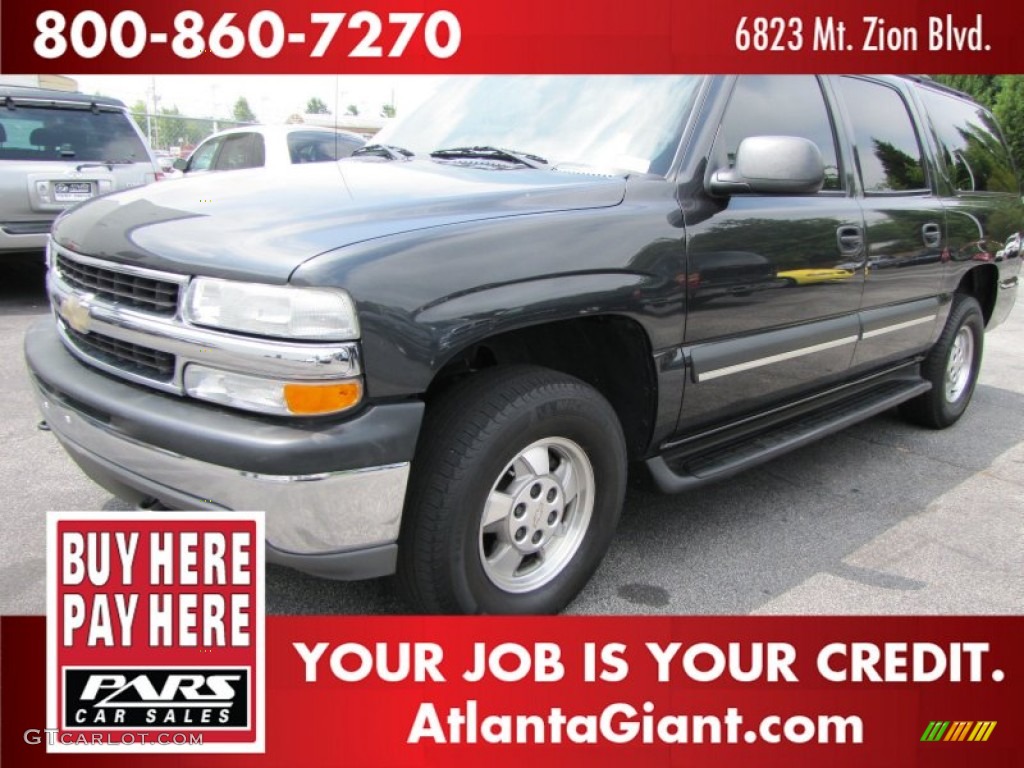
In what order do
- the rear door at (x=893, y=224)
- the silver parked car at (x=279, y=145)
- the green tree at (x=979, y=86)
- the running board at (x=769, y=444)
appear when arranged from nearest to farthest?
the running board at (x=769, y=444), the rear door at (x=893, y=224), the silver parked car at (x=279, y=145), the green tree at (x=979, y=86)

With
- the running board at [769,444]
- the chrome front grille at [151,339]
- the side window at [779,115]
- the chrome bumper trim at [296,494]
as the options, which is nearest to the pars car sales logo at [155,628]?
the chrome bumper trim at [296,494]

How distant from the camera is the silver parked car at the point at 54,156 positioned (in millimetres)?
6738

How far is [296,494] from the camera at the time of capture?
1924 mm

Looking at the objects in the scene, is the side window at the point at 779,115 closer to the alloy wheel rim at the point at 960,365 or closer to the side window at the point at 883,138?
the side window at the point at 883,138

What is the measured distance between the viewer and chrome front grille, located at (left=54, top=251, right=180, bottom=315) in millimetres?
2096

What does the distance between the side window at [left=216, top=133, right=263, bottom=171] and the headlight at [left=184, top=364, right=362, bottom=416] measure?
693cm

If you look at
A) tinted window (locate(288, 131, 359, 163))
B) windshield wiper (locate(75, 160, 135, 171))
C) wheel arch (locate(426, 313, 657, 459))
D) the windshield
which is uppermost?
tinted window (locate(288, 131, 359, 163))

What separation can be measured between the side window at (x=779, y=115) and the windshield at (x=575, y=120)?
19 centimetres

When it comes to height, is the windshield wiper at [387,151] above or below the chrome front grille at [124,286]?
above

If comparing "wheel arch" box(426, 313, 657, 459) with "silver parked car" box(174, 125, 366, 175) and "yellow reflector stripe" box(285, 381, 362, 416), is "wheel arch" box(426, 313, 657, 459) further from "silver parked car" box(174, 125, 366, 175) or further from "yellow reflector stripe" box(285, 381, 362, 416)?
"silver parked car" box(174, 125, 366, 175)

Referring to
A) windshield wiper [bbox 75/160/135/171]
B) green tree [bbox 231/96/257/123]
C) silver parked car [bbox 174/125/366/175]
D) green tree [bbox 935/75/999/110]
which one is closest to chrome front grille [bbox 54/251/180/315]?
windshield wiper [bbox 75/160/135/171]

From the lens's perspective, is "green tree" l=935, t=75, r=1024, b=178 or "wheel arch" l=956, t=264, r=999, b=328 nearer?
"wheel arch" l=956, t=264, r=999, b=328

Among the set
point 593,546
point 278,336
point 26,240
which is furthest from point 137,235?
point 26,240

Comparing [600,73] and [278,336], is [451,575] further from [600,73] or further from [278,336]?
[600,73]
